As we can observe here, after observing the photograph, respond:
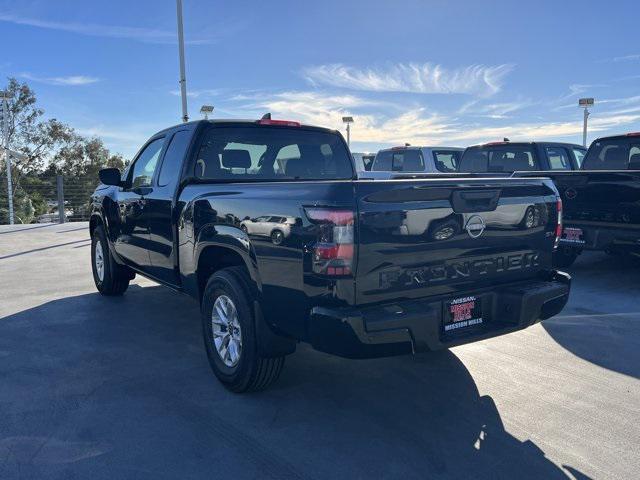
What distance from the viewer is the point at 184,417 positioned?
136 inches

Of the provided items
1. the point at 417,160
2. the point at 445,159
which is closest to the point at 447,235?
the point at 417,160

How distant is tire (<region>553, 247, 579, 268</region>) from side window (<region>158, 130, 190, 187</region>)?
18.7ft

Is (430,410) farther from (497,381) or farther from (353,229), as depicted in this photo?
(353,229)

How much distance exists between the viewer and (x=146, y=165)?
5.54 meters

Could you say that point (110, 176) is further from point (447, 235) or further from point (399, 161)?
point (399, 161)

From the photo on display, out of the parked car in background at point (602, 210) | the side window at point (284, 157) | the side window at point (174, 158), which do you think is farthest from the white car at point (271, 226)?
the parked car in background at point (602, 210)

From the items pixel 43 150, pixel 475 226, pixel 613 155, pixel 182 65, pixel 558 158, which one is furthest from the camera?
pixel 43 150

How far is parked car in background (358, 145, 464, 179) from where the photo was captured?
13594 mm

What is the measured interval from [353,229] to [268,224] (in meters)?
0.63

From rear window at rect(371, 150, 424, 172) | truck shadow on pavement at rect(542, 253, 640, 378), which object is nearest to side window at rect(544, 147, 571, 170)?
truck shadow on pavement at rect(542, 253, 640, 378)

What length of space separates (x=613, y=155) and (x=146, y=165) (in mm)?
6936

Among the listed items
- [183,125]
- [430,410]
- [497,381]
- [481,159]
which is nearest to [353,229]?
[430,410]

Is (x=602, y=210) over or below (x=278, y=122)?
below

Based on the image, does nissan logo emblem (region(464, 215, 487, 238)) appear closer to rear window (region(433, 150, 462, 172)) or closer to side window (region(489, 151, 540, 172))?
side window (region(489, 151, 540, 172))
